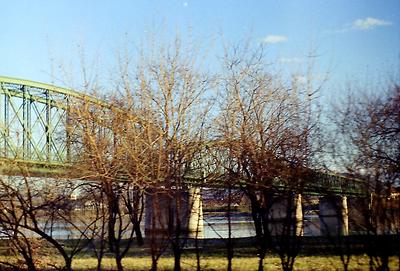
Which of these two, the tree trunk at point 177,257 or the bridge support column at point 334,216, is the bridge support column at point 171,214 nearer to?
the tree trunk at point 177,257

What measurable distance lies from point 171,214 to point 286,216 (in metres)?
1.92

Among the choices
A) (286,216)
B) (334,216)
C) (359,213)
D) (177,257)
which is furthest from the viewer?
(177,257)

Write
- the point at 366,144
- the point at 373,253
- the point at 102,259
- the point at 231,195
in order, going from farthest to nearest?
the point at 102,259 → the point at 231,195 → the point at 366,144 → the point at 373,253

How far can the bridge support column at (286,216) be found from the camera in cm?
876

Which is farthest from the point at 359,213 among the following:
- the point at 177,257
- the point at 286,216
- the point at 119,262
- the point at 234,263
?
the point at 119,262

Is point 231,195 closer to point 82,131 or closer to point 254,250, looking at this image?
point 254,250

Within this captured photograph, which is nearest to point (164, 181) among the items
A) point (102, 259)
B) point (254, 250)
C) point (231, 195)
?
point (231, 195)

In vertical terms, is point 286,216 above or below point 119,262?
above

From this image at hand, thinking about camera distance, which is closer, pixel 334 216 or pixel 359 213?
pixel 359 213

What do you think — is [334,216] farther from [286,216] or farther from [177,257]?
[177,257]

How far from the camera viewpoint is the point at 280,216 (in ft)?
29.3

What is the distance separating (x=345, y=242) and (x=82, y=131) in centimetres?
543

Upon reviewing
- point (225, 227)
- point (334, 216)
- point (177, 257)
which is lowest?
point (177, 257)

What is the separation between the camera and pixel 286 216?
879cm
